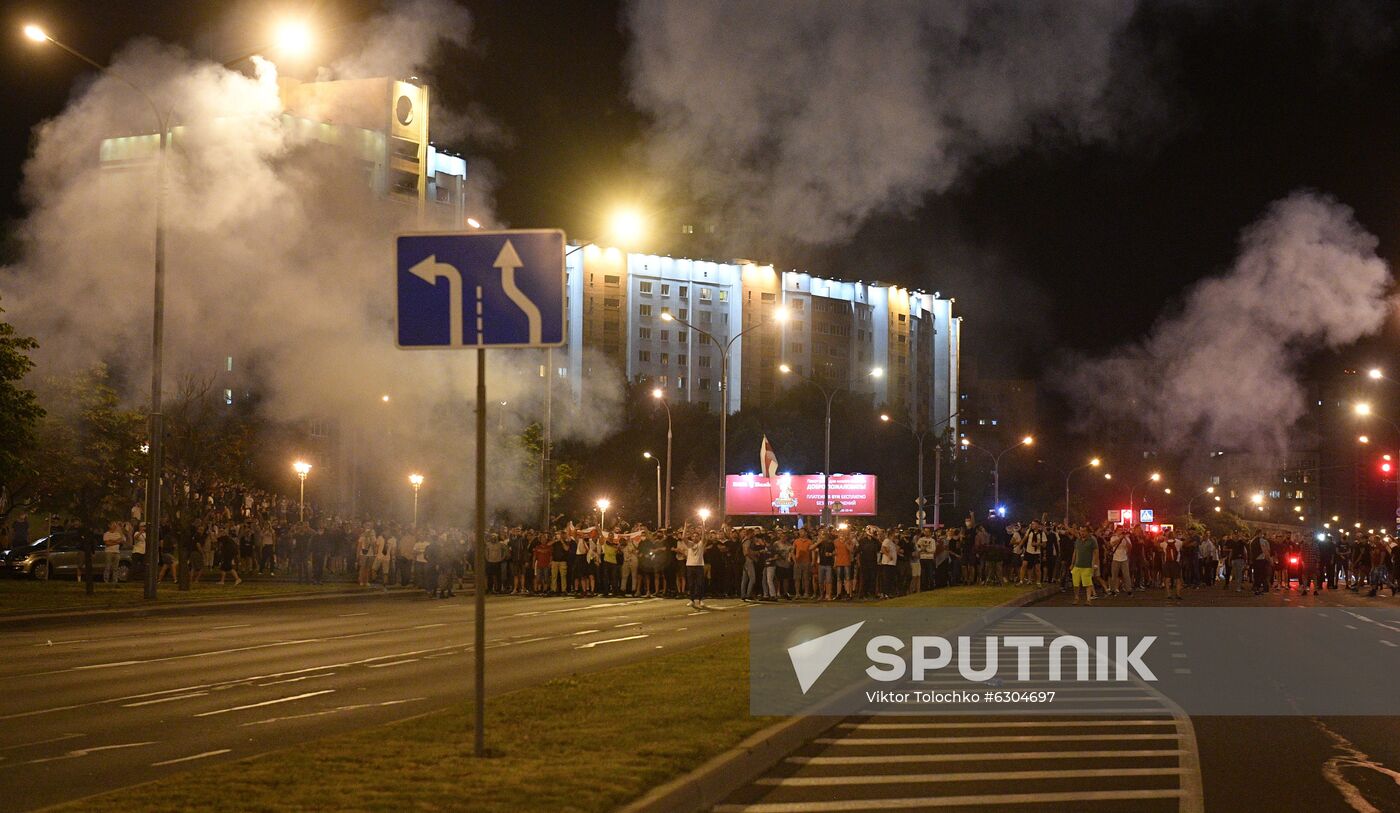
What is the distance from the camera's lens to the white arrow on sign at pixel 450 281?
8.38m

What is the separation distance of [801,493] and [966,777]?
6202 cm

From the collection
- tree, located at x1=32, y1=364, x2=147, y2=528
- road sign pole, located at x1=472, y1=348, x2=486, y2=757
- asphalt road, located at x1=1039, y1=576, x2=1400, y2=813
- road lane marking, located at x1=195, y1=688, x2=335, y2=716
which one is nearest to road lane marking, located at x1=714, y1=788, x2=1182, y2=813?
asphalt road, located at x1=1039, y1=576, x2=1400, y2=813

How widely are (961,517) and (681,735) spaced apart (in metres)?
92.4

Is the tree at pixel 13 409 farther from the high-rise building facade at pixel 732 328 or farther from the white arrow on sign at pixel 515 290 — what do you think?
the high-rise building facade at pixel 732 328

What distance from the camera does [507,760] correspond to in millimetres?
8266

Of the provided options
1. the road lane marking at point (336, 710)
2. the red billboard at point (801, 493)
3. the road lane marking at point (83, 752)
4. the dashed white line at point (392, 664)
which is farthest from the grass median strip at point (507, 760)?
the red billboard at point (801, 493)

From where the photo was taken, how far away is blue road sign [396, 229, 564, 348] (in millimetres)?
8312

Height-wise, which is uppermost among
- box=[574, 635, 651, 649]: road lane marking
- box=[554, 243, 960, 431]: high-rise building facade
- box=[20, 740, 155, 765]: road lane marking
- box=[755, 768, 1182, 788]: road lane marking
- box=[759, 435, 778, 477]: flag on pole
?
box=[554, 243, 960, 431]: high-rise building facade

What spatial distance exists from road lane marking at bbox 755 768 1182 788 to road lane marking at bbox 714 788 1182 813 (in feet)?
1.73

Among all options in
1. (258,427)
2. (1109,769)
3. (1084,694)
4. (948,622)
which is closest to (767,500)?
(258,427)

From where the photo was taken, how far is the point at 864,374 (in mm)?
133125

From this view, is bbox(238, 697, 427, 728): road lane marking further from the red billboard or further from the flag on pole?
the red billboard

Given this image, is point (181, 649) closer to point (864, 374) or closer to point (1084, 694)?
point (1084, 694)

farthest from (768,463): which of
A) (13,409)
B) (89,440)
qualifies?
(13,409)
